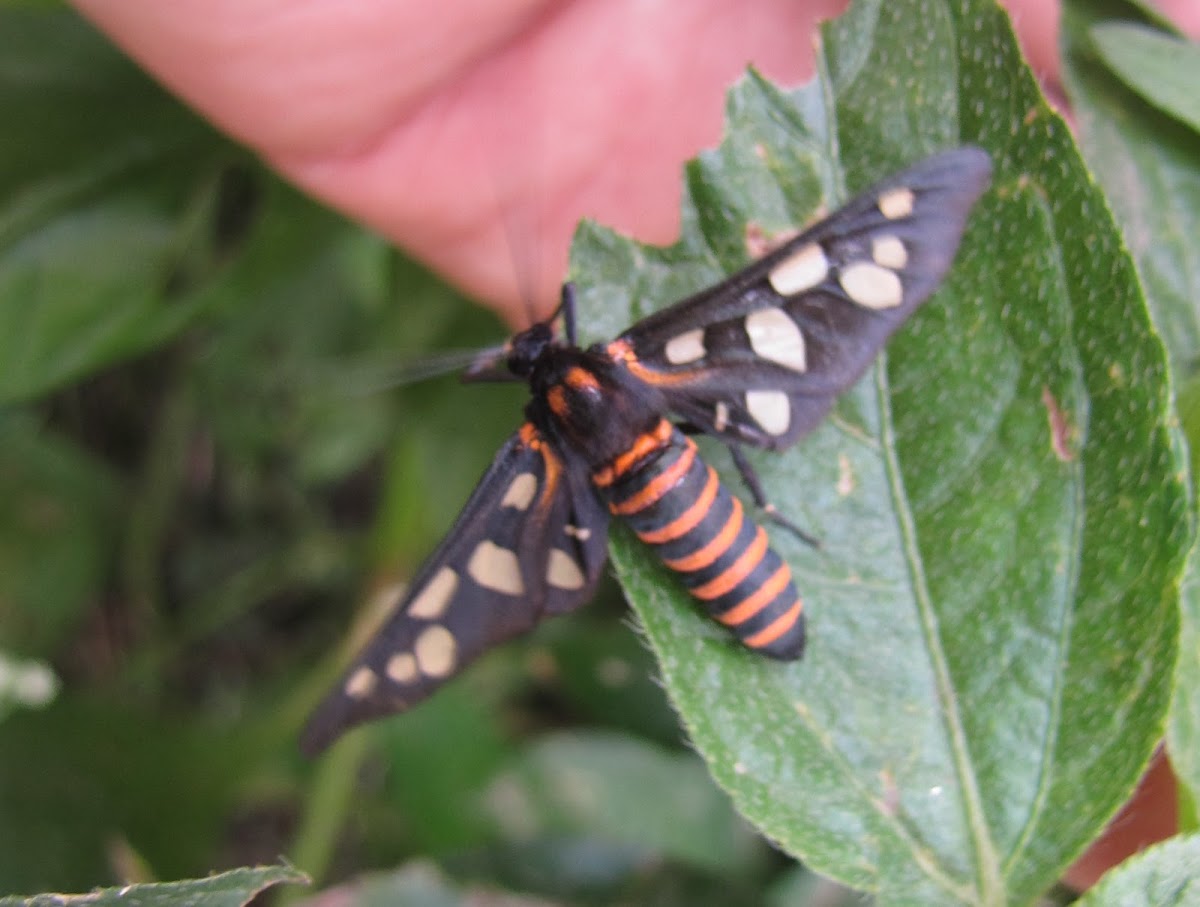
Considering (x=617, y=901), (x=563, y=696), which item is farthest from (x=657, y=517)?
(x=563, y=696)

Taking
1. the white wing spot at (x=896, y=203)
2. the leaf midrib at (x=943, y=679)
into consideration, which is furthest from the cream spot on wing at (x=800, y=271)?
the leaf midrib at (x=943, y=679)

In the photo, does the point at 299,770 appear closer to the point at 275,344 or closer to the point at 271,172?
the point at 275,344

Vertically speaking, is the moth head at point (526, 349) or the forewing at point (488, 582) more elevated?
the moth head at point (526, 349)

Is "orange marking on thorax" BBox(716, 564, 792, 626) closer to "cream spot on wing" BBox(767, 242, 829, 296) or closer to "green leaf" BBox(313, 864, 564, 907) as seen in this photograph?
"cream spot on wing" BBox(767, 242, 829, 296)

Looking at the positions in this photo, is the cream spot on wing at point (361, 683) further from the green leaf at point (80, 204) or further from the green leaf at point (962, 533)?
the green leaf at point (80, 204)

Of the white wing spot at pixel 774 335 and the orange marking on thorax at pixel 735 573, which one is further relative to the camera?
the white wing spot at pixel 774 335

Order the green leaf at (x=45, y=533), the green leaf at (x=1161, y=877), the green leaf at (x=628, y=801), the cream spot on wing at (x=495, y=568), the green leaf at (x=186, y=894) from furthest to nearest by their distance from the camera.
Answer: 1. the green leaf at (x=45, y=533)
2. the green leaf at (x=628, y=801)
3. the cream spot on wing at (x=495, y=568)
4. the green leaf at (x=1161, y=877)
5. the green leaf at (x=186, y=894)

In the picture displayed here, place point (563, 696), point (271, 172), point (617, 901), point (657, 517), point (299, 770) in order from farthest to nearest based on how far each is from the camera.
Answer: point (563, 696), point (299, 770), point (271, 172), point (617, 901), point (657, 517)
